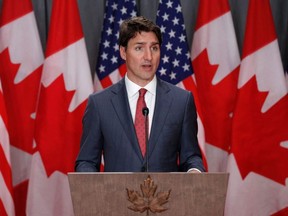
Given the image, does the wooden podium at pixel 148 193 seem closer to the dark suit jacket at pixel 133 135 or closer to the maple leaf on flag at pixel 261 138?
the dark suit jacket at pixel 133 135

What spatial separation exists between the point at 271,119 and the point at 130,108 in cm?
187

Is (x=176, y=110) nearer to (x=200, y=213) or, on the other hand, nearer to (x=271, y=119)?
(x=200, y=213)

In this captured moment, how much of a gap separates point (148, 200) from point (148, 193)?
Result: 1.0 inches

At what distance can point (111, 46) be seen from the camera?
459cm

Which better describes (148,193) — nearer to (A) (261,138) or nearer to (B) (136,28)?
(B) (136,28)

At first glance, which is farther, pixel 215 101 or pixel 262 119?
pixel 215 101

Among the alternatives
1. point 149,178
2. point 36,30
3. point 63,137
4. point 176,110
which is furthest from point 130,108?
point 36,30

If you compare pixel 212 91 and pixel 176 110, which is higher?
pixel 212 91

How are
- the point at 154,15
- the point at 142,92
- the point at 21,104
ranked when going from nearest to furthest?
1. the point at 142,92
2. the point at 21,104
3. the point at 154,15

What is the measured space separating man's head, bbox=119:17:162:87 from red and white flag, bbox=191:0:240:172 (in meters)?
1.90

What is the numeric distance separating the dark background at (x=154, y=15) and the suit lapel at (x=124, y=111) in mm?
2143

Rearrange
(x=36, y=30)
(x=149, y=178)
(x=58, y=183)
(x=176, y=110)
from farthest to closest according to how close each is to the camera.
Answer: (x=36, y=30), (x=58, y=183), (x=176, y=110), (x=149, y=178)

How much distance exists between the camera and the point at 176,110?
8.90 ft

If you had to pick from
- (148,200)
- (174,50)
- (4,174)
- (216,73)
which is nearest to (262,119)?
(216,73)
